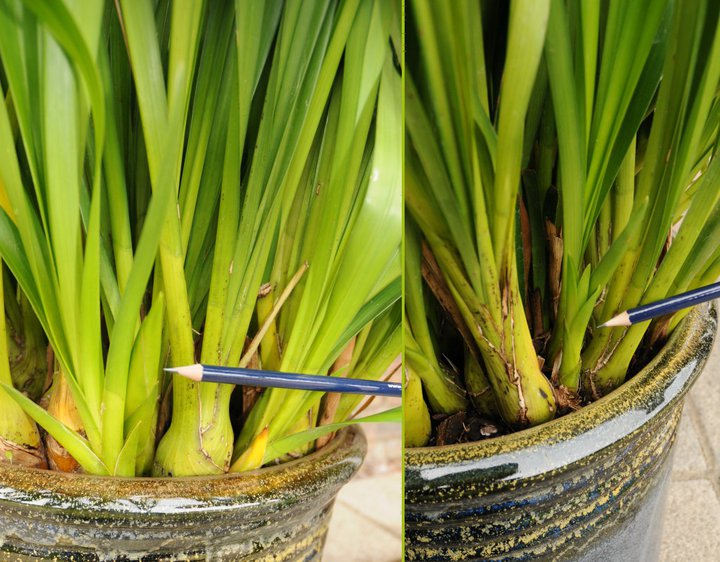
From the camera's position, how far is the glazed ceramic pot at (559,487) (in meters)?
0.23

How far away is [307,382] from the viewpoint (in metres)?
0.27

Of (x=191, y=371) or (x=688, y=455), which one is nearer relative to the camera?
(x=191, y=371)

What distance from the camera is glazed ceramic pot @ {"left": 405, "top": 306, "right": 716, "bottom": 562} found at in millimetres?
233

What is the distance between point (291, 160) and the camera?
0.87 feet

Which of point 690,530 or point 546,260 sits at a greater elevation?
point 546,260

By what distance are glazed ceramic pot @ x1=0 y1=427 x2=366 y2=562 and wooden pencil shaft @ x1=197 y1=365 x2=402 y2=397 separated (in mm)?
44

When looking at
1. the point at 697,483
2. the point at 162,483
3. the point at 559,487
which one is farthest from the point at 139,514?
the point at 697,483

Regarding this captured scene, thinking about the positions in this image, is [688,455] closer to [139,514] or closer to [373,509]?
[373,509]

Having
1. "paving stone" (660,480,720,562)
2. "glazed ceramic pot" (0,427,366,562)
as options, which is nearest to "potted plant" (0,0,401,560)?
"glazed ceramic pot" (0,427,366,562)

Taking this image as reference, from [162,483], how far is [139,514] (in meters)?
0.01

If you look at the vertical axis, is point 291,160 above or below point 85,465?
above

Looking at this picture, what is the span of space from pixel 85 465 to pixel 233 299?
0.30ft

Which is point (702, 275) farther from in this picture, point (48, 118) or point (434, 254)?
point (48, 118)

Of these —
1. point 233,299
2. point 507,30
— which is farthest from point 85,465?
point 507,30
